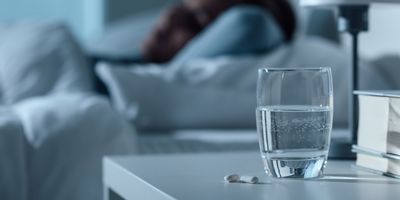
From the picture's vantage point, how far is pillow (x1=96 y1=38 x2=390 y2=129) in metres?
1.81

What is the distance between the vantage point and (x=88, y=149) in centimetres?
166

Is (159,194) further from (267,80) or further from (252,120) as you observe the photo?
(252,120)

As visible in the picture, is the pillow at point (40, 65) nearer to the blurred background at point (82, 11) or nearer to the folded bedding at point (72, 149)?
the folded bedding at point (72, 149)

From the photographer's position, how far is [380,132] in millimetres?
915

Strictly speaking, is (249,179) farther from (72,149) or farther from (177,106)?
(177,106)

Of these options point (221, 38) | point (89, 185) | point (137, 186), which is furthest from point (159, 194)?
point (221, 38)

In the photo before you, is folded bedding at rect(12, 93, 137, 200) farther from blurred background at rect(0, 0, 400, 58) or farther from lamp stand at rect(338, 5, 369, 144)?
blurred background at rect(0, 0, 400, 58)

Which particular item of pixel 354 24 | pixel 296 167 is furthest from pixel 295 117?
pixel 354 24

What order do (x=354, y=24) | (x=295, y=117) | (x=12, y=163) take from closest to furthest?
(x=295, y=117) < (x=354, y=24) < (x=12, y=163)

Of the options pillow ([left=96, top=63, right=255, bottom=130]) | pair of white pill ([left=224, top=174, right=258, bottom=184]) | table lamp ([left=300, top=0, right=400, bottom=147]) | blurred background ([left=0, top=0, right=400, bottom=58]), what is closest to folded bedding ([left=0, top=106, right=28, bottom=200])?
pillow ([left=96, top=63, right=255, bottom=130])

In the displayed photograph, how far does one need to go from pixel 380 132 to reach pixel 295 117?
0.10 metres

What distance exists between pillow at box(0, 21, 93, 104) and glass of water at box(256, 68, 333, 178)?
1265 mm

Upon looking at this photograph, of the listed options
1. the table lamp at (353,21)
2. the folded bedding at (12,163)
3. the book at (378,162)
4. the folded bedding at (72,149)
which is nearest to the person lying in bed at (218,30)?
the folded bedding at (72,149)

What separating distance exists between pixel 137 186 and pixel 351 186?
238 millimetres
